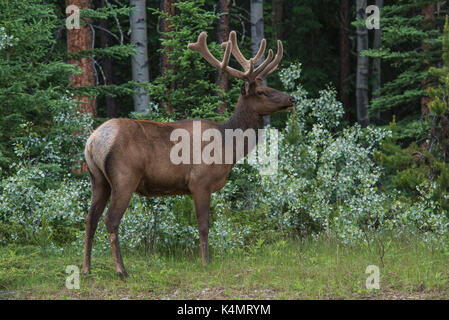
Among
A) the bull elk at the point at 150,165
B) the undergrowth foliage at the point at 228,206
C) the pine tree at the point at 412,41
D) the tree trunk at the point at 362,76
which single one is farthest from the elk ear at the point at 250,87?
the tree trunk at the point at 362,76

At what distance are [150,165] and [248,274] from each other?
1814 millimetres

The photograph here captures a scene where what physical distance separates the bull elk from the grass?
0.39 m

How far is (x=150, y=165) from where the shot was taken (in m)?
7.46

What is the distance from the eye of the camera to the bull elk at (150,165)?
7.12m

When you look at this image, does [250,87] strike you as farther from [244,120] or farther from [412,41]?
[412,41]

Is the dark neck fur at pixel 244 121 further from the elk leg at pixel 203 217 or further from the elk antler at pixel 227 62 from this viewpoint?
the elk leg at pixel 203 217

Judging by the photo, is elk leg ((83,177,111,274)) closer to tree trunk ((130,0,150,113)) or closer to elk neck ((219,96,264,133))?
elk neck ((219,96,264,133))

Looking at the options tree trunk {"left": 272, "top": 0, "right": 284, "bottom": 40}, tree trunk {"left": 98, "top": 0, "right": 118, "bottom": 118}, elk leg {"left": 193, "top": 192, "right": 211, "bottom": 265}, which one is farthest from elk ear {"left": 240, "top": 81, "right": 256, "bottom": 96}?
tree trunk {"left": 272, "top": 0, "right": 284, "bottom": 40}

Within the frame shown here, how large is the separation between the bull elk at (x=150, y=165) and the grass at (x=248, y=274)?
1.29ft

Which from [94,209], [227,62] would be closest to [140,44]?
[227,62]

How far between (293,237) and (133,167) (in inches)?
135

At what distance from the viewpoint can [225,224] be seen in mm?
8750
